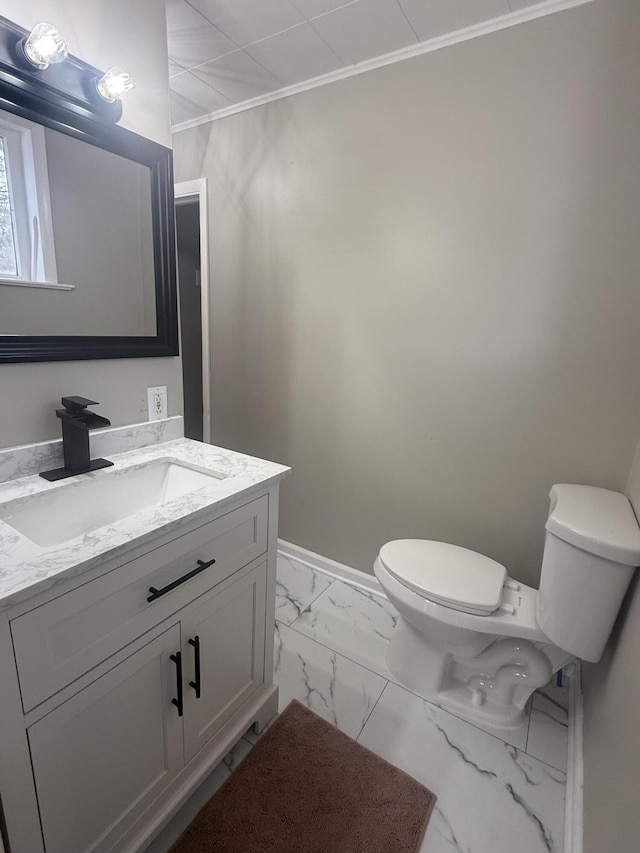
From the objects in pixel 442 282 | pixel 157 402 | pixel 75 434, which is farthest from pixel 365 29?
pixel 75 434

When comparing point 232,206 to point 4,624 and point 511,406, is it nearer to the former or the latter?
point 511,406

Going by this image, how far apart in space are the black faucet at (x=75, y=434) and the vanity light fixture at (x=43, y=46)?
79cm

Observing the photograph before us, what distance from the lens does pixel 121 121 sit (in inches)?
46.9

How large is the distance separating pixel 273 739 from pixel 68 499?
1.02 m

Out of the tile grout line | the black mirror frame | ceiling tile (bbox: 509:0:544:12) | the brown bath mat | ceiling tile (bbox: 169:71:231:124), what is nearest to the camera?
the black mirror frame

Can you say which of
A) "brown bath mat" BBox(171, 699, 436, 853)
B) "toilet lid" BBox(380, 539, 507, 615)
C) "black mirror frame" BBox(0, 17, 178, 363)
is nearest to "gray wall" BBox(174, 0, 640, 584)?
"toilet lid" BBox(380, 539, 507, 615)

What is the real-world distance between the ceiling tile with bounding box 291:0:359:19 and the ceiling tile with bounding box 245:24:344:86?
2.7 inches

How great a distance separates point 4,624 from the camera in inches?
25.5

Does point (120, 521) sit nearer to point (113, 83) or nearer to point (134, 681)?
point (134, 681)

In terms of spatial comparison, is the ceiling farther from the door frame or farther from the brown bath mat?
the brown bath mat

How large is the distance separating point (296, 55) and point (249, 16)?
0.27 metres

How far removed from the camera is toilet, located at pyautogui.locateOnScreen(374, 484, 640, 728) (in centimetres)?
117

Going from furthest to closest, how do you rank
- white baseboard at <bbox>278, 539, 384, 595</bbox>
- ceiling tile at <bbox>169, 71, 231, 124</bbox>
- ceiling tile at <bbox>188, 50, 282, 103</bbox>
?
1. white baseboard at <bbox>278, 539, 384, 595</bbox>
2. ceiling tile at <bbox>169, 71, 231, 124</bbox>
3. ceiling tile at <bbox>188, 50, 282, 103</bbox>

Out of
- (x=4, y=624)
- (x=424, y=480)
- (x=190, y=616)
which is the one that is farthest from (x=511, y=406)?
(x=4, y=624)
